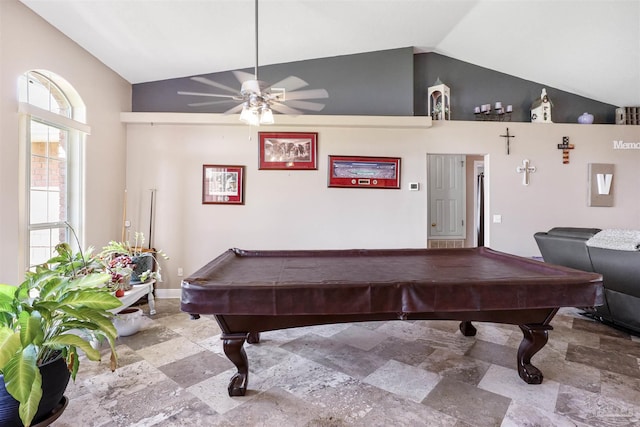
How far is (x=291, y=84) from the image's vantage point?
Result: 4016mm

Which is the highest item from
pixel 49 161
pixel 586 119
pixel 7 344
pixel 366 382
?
pixel 586 119

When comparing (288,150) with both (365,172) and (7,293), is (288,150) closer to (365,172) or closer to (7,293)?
(365,172)

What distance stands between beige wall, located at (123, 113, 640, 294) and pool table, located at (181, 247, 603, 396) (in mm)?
1937

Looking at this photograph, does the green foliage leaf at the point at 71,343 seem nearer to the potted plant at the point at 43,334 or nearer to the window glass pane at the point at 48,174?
the potted plant at the point at 43,334

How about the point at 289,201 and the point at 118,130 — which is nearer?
the point at 118,130

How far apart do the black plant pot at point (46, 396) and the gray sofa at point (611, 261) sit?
3508 mm

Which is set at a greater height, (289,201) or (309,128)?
(309,128)

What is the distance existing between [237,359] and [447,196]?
465cm

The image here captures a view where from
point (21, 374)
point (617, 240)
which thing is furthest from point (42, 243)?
point (617, 240)

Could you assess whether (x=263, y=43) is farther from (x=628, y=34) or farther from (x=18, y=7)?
(x=628, y=34)

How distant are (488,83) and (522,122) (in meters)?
0.81

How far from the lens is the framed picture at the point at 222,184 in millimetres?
3996

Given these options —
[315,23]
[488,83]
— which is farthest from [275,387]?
[488,83]

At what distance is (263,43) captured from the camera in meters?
3.49
